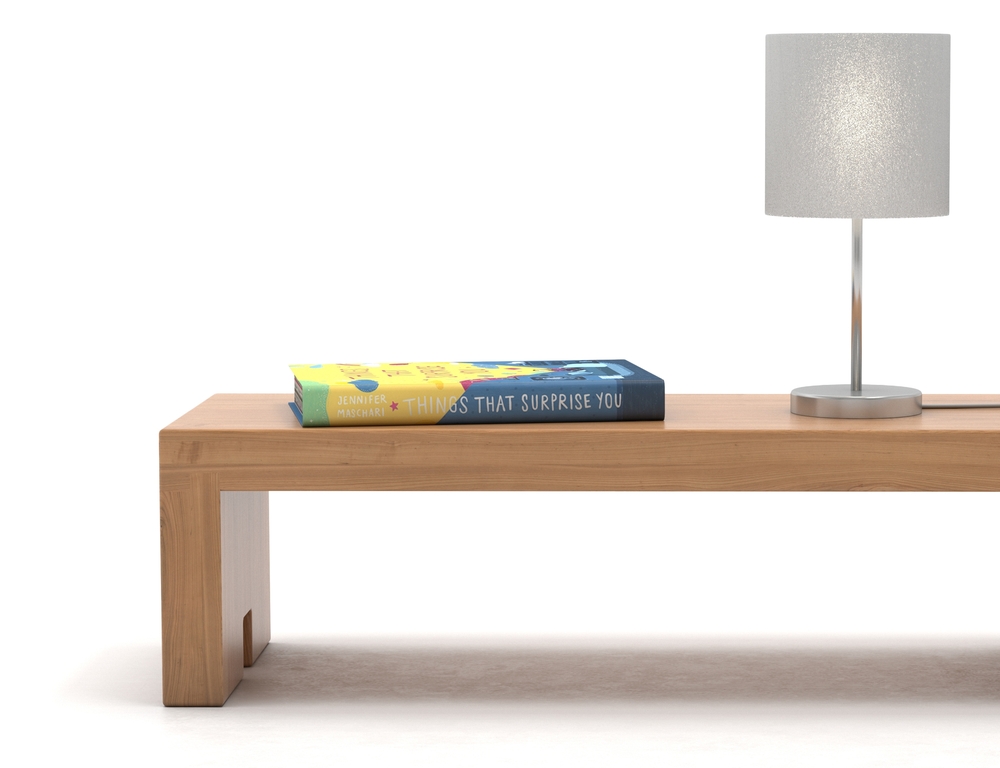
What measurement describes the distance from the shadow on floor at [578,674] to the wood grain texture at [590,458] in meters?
0.39

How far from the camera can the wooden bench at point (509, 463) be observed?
2686 millimetres

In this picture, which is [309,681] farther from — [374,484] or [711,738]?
[711,738]

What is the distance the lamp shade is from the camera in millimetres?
2818

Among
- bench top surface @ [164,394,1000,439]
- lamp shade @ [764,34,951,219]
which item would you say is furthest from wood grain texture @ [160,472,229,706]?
lamp shade @ [764,34,951,219]

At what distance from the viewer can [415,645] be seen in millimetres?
3176

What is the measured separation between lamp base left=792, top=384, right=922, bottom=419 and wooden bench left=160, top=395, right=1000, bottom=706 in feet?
0.36

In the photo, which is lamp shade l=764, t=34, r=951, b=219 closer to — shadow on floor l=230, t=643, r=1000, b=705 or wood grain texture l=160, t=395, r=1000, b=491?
wood grain texture l=160, t=395, r=1000, b=491

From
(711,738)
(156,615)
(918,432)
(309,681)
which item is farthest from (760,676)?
(156,615)

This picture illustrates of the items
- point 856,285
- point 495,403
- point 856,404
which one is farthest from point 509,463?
point 856,285

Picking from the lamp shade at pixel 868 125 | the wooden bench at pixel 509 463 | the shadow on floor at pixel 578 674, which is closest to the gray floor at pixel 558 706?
the shadow on floor at pixel 578 674

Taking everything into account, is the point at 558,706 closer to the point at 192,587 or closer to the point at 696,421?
the point at 696,421

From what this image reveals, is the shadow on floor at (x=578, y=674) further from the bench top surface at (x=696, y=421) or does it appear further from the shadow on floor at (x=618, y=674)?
the bench top surface at (x=696, y=421)

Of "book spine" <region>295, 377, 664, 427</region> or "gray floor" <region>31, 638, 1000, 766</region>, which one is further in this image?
"book spine" <region>295, 377, 664, 427</region>

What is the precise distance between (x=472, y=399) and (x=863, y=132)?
0.80 m
